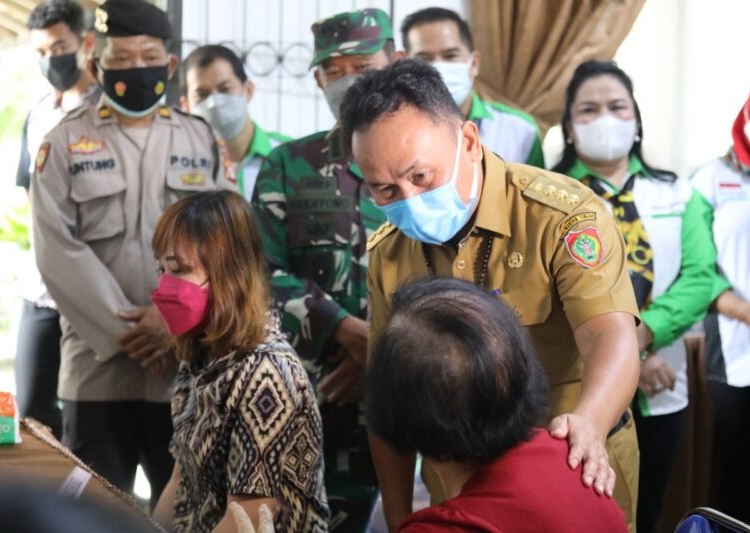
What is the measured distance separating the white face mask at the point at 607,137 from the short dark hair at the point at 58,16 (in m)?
1.85

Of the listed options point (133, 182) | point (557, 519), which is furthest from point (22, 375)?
point (557, 519)

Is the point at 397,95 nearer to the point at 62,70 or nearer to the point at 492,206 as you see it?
the point at 492,206

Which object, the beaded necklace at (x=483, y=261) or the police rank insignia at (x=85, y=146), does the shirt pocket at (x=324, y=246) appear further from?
the beaded necklace at (x=483, y=261)

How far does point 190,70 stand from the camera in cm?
421

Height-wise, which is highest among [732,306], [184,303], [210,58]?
[210,58]

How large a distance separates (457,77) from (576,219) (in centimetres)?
148

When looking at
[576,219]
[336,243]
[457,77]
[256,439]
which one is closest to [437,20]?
[457,77]

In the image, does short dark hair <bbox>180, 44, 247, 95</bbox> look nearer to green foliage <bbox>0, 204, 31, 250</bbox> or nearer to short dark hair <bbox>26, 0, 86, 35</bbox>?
short dark hair <bbox>26, 0, 86, 35</bbox>

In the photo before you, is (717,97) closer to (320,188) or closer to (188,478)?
(320,188)

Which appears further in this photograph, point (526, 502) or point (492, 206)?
point (492, 206)

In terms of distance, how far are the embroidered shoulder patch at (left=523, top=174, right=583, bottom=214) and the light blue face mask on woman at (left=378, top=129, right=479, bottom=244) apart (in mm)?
110

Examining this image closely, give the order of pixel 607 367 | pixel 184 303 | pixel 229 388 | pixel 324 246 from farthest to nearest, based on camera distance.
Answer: pixel 324 246 → pixel 184 303 → pixel 229 388 → pixel 607 367

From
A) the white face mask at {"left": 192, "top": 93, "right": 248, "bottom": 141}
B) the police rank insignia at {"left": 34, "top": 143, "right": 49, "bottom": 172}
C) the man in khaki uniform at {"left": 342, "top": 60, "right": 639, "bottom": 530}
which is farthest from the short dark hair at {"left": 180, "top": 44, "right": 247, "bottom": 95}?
the man in khaki uniform at {"left": 342, "top": 60, "right": 639, "bottom": 530}

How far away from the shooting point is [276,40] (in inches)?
190
